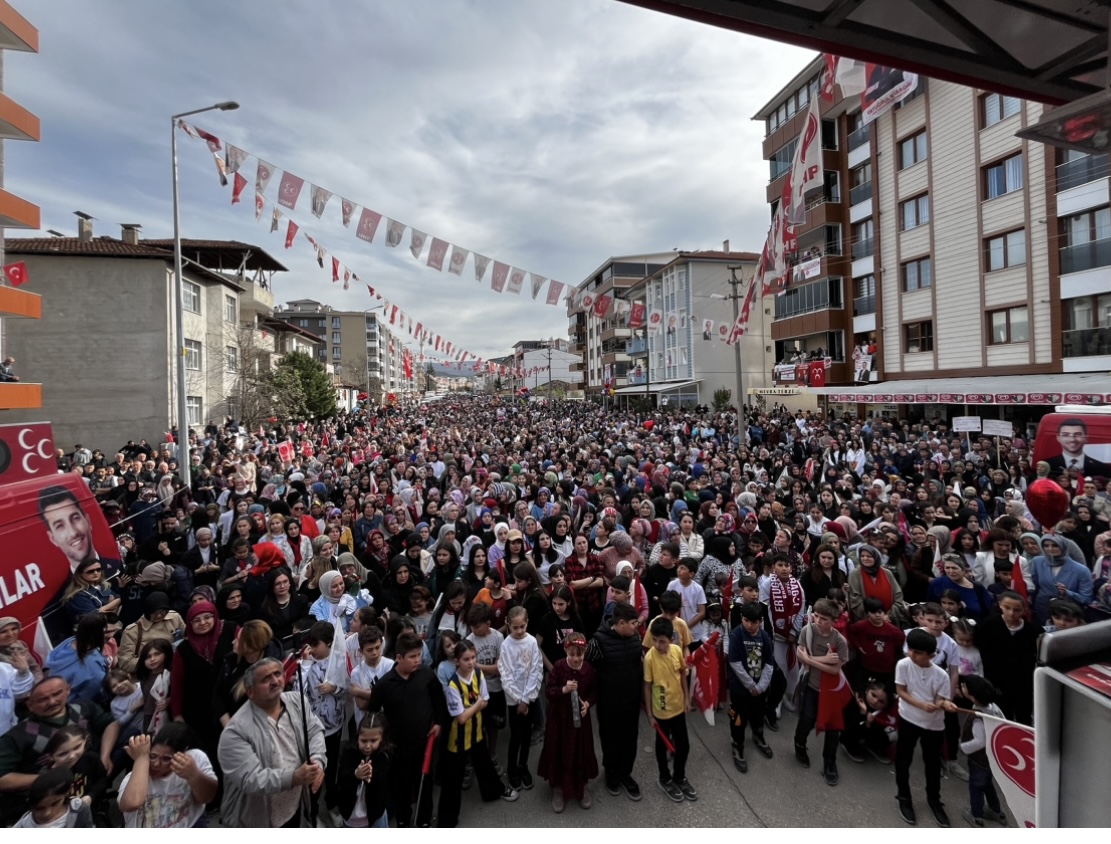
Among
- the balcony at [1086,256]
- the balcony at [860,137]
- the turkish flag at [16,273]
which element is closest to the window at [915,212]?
the balcony at [860,137]

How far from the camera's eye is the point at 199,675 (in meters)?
4.12

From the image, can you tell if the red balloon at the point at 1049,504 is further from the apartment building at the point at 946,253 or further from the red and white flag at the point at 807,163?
the apartment building at the point at 946,253

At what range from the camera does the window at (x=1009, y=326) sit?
20453 millimetres

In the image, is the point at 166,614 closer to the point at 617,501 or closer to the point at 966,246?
the point at 617,501

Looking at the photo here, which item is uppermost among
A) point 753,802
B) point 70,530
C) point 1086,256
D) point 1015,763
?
point 1086,256

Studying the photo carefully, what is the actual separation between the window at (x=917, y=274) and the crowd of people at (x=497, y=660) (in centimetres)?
1954

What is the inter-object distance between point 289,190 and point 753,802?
529 inches

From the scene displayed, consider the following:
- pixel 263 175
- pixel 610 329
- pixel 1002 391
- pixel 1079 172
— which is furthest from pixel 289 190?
pixel 610 329

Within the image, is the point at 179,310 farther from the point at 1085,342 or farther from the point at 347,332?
the point at 347,332

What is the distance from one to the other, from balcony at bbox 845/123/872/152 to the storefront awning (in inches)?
459

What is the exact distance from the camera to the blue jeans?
3.98 m

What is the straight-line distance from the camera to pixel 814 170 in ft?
36.2

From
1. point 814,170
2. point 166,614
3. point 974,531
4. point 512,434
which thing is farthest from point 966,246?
point 166,614

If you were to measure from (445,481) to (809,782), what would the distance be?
395 inches
